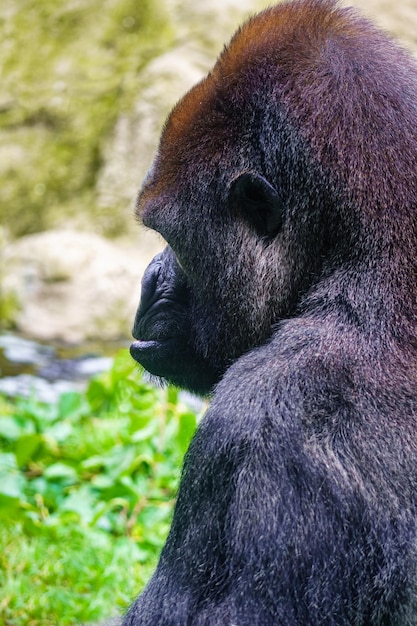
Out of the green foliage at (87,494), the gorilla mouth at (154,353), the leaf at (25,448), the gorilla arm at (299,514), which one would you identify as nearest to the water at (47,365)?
the green foliage at (87,494)

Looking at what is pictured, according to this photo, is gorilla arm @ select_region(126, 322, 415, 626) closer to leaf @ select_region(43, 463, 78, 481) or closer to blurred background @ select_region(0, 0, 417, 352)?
Result: leaf @ select_region(43, 463, 78, 481)

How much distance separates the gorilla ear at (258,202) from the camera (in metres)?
2.72

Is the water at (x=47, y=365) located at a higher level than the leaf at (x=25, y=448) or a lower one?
lower

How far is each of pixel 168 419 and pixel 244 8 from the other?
224 inches

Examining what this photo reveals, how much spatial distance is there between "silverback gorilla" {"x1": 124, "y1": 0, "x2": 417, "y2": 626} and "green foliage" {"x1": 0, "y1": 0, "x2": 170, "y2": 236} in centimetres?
605

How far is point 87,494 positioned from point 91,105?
5592mm

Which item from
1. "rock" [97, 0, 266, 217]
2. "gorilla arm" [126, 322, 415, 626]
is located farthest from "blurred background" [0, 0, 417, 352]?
"gorilla arm" [126, 322, 415, 626]

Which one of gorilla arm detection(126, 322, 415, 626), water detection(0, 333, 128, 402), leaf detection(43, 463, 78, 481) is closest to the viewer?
gorilla arm detection(126, 322, 415, 626)

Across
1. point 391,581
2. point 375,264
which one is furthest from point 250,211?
point 391,581

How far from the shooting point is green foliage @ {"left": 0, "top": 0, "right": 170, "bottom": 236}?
9.11m

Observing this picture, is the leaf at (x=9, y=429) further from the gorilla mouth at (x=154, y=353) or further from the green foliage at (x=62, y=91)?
the green foliage at (x=62, y=91)

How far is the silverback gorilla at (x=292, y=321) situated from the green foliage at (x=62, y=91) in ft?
19.9

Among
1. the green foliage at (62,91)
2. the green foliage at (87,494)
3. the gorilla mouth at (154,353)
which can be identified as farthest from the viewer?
the green foliage at (62,91)

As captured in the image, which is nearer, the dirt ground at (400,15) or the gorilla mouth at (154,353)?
the gorilla mouth at (154,353)
